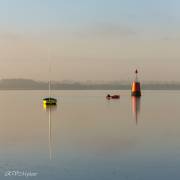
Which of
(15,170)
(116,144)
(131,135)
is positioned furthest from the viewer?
(131,135)

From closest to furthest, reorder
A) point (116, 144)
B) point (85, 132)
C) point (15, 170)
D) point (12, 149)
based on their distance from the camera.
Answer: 1. point (15, 170)
2. point (12, 149)
3. point (116, 144)
4. point (85, 132)

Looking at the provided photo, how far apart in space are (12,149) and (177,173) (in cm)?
991

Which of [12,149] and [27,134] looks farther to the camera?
[27,134]

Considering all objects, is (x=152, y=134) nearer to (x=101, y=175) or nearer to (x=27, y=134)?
(x=27, y=134)

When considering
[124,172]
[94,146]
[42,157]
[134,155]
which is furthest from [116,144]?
[124,172]

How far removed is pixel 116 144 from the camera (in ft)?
75.4

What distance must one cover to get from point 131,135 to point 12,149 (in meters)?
9.31

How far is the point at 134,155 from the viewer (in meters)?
19.1

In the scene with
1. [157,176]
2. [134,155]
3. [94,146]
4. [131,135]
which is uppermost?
[131,135]

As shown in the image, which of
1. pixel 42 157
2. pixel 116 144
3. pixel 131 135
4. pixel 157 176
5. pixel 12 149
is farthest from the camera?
pixel 131 135

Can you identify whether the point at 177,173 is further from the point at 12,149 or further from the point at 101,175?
the point at 12,149

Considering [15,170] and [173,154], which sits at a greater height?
[173,154]

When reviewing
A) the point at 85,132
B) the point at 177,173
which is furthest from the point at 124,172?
the point at 85,132

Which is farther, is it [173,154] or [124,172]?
[173,154]
